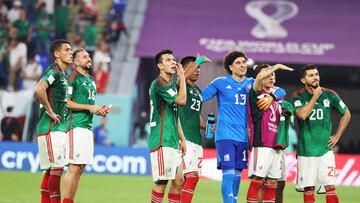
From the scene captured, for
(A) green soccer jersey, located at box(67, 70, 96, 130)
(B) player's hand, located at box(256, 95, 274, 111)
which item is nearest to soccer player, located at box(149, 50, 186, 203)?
(A) green soccer jersey, located at box(67, 70, 96, 130)

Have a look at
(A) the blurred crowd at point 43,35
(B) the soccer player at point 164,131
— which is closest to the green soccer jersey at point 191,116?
(B) the soccer player at point 164,131

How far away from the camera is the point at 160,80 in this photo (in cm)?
1052

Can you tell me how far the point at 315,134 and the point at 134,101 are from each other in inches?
505

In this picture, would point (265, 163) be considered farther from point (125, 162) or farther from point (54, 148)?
point (125, 162)

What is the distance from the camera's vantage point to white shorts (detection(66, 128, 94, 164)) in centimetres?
1086

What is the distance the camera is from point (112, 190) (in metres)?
16.1

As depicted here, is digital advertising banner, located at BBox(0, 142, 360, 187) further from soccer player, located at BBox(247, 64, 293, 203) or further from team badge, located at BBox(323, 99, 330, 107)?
soccer player, located at BBox(247, 64, 293, 203)

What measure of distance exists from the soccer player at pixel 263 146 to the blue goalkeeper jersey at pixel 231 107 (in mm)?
120

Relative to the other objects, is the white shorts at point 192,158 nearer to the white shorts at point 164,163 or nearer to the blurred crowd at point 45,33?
the white shorts at point 164,163

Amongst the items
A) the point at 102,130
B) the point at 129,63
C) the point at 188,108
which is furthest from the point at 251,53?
the point at 188,108

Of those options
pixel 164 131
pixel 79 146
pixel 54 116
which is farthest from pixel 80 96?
pixel 164 131

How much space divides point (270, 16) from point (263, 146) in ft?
48.5

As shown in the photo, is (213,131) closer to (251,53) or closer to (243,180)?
(243,180)

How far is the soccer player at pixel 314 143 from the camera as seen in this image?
11742 mm
